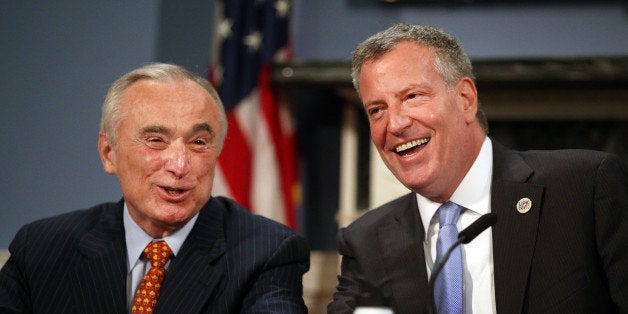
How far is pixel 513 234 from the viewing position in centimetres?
193

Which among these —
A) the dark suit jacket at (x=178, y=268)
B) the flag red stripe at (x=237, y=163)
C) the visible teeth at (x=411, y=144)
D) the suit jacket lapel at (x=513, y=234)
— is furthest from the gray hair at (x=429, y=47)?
the flag red stripe at (x=237, y=163)

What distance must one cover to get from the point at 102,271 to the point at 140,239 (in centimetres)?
13

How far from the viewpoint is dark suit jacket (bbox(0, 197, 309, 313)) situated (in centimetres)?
203

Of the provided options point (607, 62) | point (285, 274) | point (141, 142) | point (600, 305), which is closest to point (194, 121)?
point (141, 142)

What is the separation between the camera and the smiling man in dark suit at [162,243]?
203cm

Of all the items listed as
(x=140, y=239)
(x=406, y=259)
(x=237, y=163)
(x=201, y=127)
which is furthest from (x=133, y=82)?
(x=237, y=163)

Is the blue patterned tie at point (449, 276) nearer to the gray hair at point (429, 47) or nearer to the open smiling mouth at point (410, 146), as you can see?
the open smiling mouth at point (410, 146)

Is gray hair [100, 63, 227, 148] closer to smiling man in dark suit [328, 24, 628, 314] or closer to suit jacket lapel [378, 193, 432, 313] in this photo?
smiling man in dark suit [328, 24, 628, 314]

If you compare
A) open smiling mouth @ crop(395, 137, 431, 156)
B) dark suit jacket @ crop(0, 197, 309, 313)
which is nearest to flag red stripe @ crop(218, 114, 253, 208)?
dark suit jacket @ crop(0, 197, 309, 313)

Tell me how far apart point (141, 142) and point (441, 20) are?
7.76 feet

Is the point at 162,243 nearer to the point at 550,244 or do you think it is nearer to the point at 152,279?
the point at 152,279

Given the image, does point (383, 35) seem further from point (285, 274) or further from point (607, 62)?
point (607, 62)

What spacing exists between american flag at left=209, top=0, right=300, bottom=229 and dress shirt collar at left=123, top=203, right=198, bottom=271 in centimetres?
166

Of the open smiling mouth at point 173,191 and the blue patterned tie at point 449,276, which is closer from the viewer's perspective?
the blue patterned tie at point 449,276
